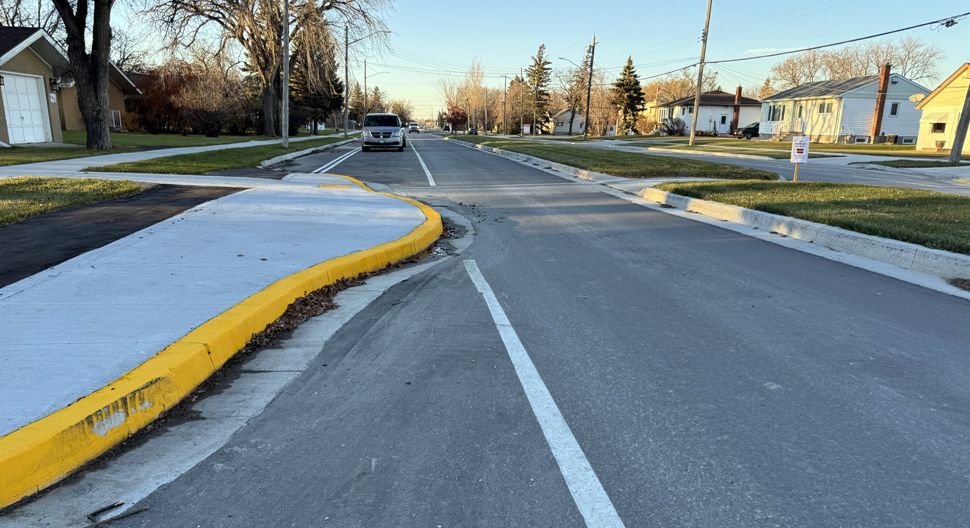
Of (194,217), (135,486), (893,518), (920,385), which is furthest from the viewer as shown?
(194,217)

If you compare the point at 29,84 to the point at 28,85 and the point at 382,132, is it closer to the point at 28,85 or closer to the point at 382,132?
the point at 28,85

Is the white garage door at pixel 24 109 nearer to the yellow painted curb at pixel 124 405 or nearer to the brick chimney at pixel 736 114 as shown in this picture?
the yellow painted curb at pixel 124 405

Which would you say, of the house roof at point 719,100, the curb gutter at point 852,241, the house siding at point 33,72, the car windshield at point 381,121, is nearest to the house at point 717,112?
the house roof at point 719,100

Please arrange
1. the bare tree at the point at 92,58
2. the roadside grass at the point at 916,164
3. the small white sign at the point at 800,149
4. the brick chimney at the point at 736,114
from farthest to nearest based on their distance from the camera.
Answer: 1. the brick chimney at the point at 736,114
2. the roadside grass at the point at 916,164
3. the bare tree at the point at 92,58
4. the small white sign at the point at 800,149

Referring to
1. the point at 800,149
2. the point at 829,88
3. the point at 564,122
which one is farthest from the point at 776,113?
the point at 564,122

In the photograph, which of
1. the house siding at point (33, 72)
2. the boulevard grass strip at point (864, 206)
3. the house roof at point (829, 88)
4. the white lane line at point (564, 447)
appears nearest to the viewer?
the white lane line at point (564, 447)

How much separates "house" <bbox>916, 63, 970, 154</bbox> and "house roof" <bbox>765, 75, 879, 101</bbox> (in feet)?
32.5

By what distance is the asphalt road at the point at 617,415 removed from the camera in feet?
8.51

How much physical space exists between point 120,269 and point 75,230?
248cm

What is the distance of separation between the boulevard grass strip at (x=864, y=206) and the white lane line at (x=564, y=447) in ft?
20.0

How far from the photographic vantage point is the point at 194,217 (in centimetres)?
829

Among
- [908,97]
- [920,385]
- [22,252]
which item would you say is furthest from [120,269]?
[908,97]

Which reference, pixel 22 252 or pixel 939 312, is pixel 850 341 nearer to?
pixel 939 312

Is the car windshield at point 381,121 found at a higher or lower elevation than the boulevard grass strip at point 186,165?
higher
